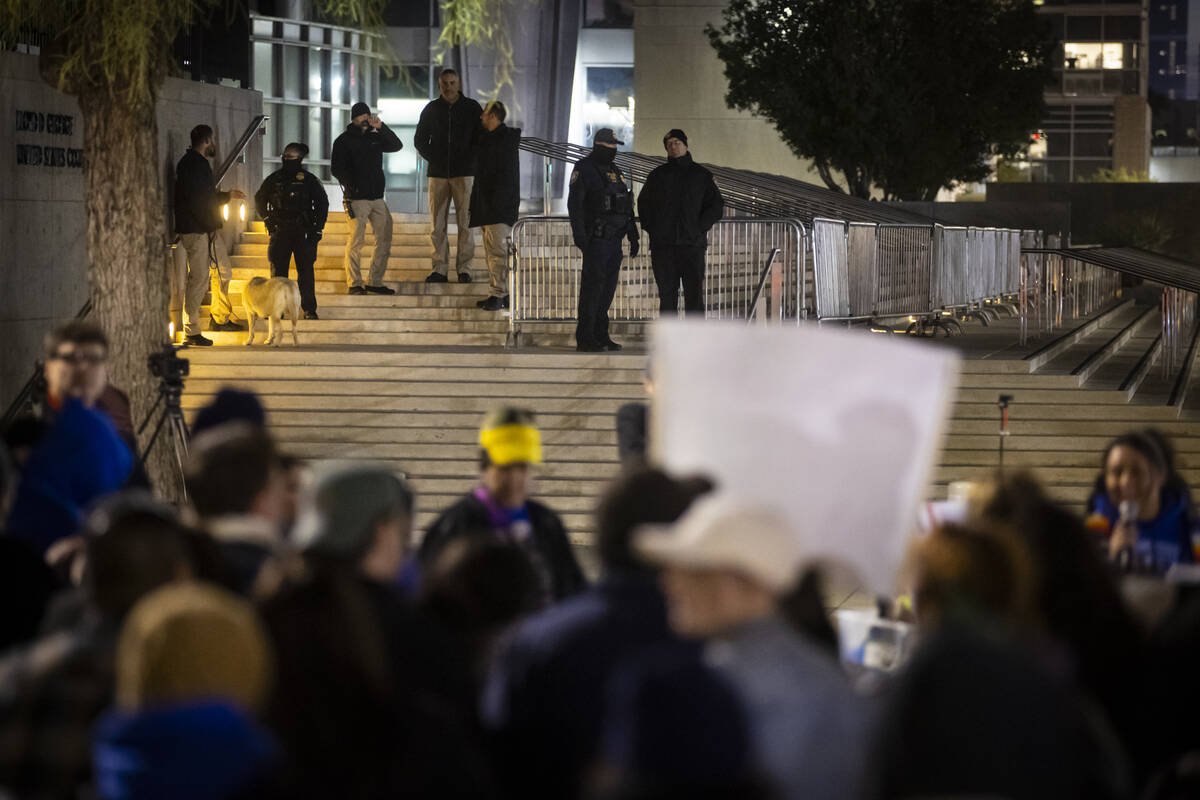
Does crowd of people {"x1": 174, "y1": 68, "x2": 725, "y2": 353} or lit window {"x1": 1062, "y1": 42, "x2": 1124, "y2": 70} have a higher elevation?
lit window {"x1": 1062, "y1": 42, "x2": 1124, "y2": 70}

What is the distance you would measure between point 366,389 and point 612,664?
37.2 ft

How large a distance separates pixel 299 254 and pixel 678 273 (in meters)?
4.05

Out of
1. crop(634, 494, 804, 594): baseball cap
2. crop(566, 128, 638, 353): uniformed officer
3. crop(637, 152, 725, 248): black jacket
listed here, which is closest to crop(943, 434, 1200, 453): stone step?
crop(637, 152, 725, 248): black jacket

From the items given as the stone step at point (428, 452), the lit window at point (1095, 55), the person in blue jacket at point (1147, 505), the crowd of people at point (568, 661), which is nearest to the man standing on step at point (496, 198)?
the stone step at point (428, 452)

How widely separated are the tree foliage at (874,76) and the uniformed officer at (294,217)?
2464 cm

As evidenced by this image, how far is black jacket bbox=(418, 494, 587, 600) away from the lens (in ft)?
20.8

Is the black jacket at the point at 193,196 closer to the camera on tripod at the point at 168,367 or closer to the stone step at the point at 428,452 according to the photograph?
the stone step at the point at 428,452

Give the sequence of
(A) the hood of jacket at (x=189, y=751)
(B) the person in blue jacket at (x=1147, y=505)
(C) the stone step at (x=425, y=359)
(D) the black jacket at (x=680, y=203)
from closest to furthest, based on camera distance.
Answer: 1. (A) the hood of jacket at (x=189, y=751)
2. (B) the person in blue jacket at (x=1147, y=505)
3. (C) the stone step at (x=425, y=359)
4. (D) the black jacket at (x=680, y=203)

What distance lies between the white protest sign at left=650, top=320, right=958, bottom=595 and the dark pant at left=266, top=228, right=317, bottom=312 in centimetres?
1395

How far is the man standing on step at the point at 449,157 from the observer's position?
18453 mm

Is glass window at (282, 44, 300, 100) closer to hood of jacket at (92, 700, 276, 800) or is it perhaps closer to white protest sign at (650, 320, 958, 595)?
white protest sign at (650, 320, 958, 595)

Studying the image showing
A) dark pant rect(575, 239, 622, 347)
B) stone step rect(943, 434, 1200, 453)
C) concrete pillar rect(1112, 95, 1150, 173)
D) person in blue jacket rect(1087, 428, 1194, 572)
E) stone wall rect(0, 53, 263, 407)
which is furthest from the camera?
concrete pillar rect(1112, 95, 1150, 173)

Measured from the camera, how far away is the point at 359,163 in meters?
18.8

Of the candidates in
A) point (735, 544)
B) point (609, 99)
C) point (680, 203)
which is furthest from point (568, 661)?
point (609, 99)
